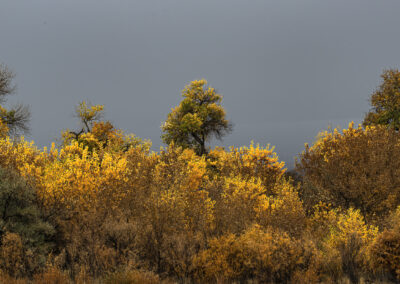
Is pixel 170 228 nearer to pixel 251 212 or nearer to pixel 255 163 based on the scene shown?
pixel 251 212

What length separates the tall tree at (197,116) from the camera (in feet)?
133

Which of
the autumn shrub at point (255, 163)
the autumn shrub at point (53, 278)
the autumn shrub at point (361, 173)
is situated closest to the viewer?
the autumn shrub at point (53, 278)

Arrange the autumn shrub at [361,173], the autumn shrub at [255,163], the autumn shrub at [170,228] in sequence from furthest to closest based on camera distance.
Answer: the autumn shrub at [255,163], the autumn shrub at [361,173], the autumn shrub at [170,228]

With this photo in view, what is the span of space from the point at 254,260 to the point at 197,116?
30.0 m

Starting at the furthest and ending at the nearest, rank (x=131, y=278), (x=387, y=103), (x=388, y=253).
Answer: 1. (x=387, y=103)
2. (x=388, y=253)
3. (x=131, y=278)

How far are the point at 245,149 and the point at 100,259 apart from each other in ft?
56.3

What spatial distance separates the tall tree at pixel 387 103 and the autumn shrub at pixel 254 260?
1158 inches

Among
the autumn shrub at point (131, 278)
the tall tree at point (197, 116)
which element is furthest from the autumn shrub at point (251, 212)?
the tall tree at point (197, 116)

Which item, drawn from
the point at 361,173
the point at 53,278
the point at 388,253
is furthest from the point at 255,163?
the point at 53,278

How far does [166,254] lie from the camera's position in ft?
39.4

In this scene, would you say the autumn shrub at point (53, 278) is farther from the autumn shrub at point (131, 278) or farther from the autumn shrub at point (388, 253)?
the autumn shrub at point (388, 253)

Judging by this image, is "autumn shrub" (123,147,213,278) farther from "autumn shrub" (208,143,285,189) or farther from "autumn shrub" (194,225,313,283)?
"autumn shrub" (208,143,285,189)

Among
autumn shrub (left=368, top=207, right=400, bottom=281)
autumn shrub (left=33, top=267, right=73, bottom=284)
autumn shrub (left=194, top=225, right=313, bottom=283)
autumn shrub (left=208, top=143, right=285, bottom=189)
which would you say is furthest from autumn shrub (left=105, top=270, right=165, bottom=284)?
autumn shrub (left=208, top=143, right=285, bottom=189)

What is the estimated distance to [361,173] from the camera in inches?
730
